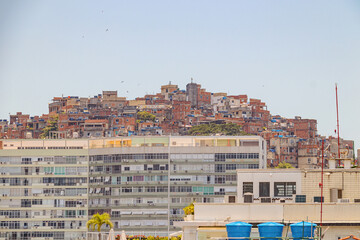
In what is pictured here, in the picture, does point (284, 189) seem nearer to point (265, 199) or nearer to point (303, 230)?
point (265, 199)

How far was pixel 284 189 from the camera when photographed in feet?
186

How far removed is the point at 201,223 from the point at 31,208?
102651 mm

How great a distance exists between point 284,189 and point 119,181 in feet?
289

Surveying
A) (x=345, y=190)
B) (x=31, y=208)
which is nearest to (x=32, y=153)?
(x=31, y=208)

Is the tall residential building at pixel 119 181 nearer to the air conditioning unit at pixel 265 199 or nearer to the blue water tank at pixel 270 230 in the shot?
the air conditioning unit at pixel 265 199

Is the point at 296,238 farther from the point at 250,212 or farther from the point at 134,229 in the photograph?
the point at 134,229

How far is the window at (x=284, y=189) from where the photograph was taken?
184ft

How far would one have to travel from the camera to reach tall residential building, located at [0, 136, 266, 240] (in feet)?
463

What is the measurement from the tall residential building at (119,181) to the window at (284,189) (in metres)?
80.9

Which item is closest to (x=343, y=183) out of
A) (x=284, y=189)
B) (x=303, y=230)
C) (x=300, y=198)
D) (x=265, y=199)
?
(x=300, y=198)

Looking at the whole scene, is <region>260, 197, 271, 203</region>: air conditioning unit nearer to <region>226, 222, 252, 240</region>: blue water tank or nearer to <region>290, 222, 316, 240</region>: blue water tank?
<region>290, 222, 316, 240</region>: blue water tank

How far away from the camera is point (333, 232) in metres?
44.8

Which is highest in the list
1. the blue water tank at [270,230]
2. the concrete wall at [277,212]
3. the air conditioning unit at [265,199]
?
the air conditioning unit at [265,199]

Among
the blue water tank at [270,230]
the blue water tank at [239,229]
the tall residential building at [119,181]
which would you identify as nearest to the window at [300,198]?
the blue water tank at [270,230]
